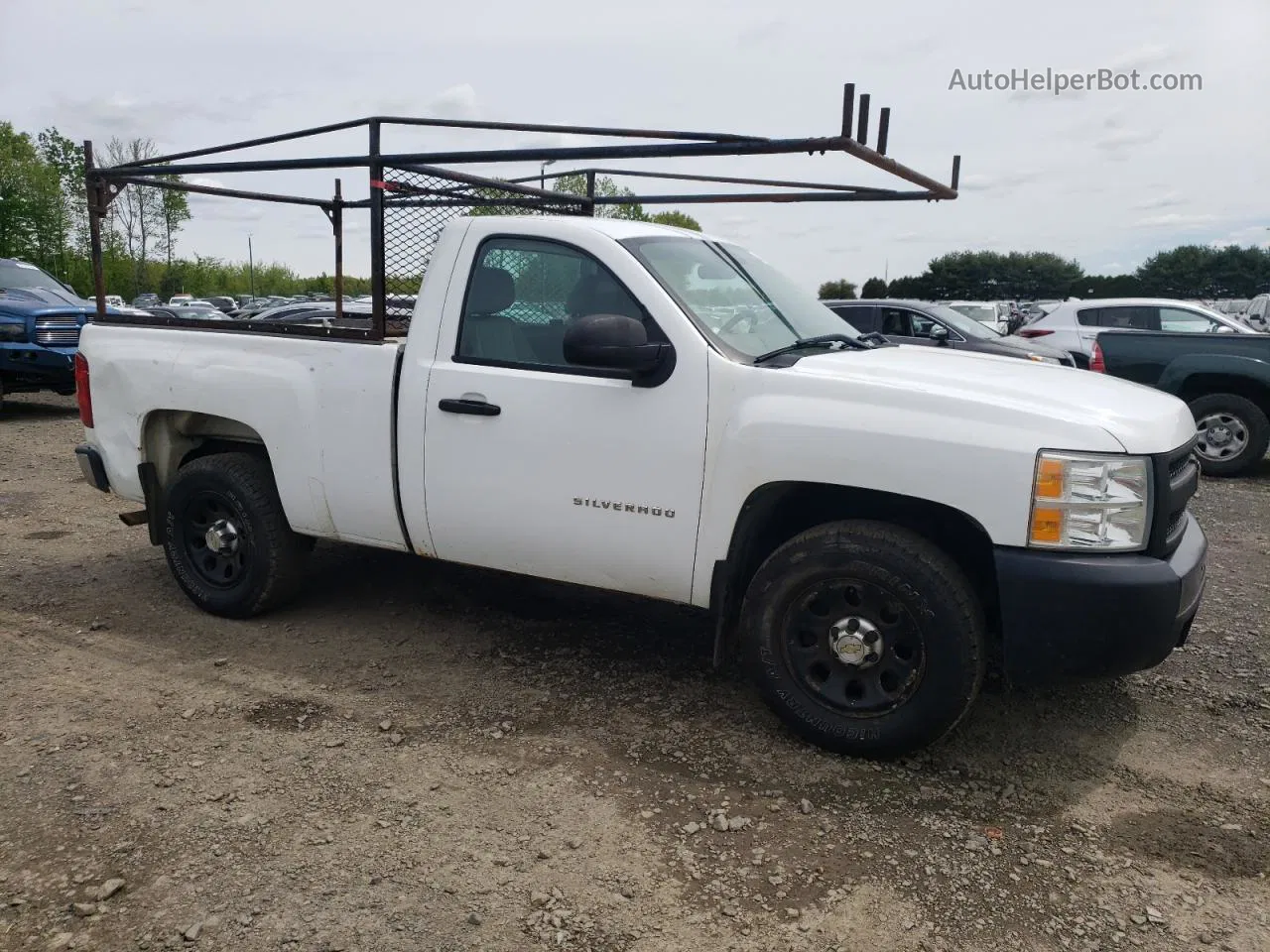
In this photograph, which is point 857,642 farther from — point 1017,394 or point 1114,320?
point 1114,320

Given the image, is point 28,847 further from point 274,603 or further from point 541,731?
point 274,603

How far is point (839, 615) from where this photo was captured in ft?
11.2

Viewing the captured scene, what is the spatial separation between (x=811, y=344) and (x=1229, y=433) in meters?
7.14

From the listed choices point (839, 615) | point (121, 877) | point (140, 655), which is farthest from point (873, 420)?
point (140, 655)

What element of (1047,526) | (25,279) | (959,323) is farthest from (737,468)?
(25,279)

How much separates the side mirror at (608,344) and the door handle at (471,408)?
54 cm

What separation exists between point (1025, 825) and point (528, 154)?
2.96 meters

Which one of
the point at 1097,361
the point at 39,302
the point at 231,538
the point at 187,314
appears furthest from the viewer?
the point at 187,314

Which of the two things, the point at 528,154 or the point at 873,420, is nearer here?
the point at 873,420

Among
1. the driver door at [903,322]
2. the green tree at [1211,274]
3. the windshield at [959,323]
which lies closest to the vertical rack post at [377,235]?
the driver door at [903,322]

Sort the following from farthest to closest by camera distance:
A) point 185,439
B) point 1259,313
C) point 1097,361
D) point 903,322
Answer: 1. point 1259,313
2. point 903,322
3. point 1097,361
4. point 185,439

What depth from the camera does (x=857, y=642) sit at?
3.36m

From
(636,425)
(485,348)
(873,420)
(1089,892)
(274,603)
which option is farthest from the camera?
(274,603)

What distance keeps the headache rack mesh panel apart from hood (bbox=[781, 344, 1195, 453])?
6.42ft
